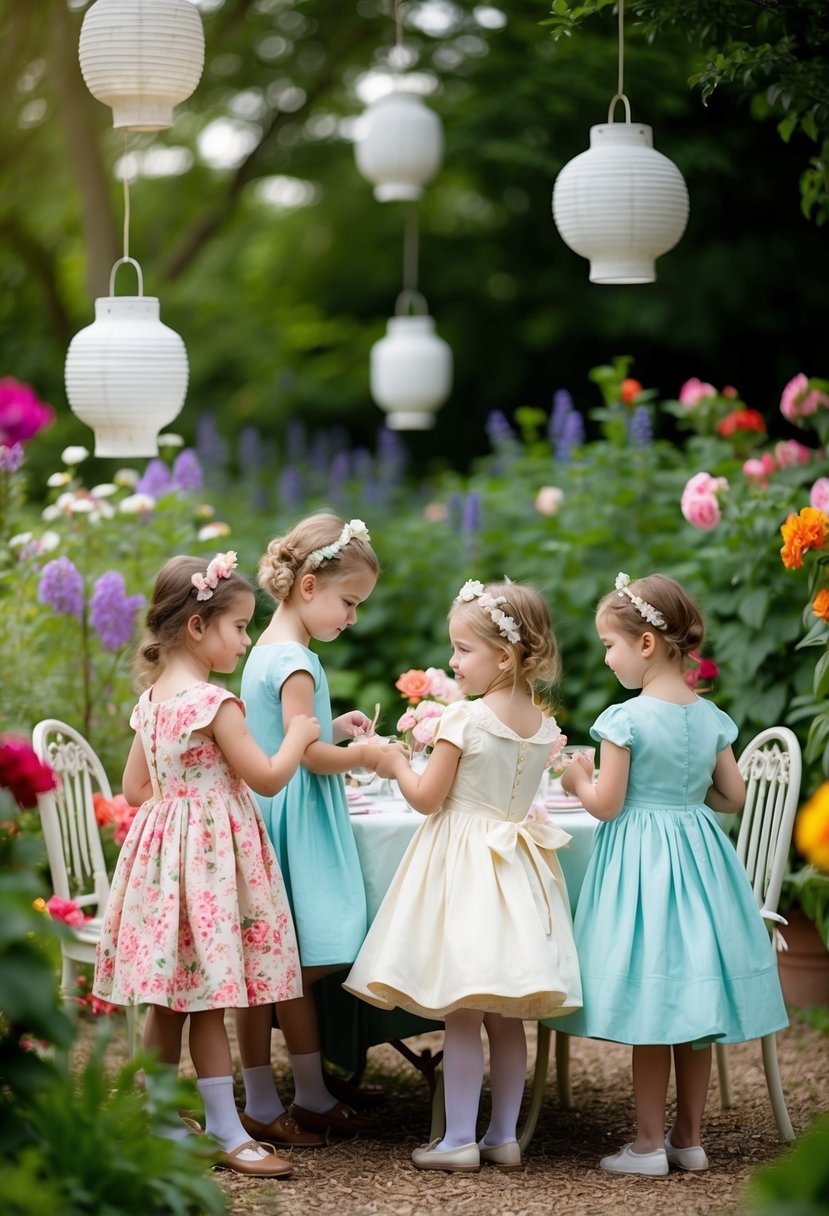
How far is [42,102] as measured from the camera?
10.5m

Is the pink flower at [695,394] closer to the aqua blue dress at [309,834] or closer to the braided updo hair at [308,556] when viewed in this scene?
the braided updo hair at [308,556]

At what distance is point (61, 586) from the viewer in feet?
16.2

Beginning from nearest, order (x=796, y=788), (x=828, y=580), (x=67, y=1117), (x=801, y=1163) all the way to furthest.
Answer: (x=801, y=1163) → (x=67, y=1117) → (x=796, y=788) → (x=828, y=580)

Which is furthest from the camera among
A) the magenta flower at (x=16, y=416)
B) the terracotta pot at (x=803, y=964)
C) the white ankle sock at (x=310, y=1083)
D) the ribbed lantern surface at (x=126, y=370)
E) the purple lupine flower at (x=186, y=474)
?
the purple lupine flower at (x=186, y=474)

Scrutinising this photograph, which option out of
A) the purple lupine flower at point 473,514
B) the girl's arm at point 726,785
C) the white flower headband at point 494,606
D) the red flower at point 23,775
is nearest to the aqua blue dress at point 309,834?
the white flower headband at point 494,606

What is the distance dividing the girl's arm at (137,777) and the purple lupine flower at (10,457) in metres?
2.07

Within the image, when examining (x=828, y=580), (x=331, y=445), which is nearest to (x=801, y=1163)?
(x=828, y=580)

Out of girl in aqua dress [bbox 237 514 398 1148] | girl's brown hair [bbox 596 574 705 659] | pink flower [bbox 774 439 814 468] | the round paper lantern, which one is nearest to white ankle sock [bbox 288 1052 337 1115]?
girl in aqua dress [bbox 237 514 398 1148]

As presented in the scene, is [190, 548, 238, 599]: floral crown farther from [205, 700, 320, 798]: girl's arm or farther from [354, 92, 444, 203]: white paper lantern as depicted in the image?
[354, 92, 444, 203]: white paper lantern

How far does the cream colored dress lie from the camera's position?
329cm

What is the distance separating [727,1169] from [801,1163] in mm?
1626

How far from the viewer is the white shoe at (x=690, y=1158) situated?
345cm

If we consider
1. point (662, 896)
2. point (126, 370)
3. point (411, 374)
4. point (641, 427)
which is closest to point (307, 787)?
point (662, 896)

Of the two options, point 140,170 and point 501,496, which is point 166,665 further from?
point 140,170
